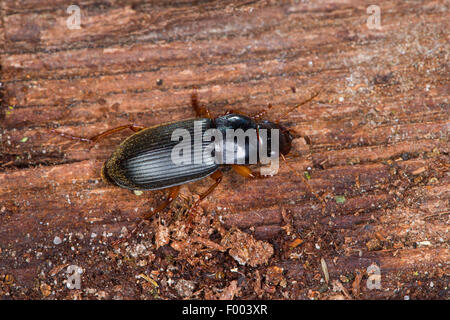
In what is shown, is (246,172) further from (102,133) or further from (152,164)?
(102,133)

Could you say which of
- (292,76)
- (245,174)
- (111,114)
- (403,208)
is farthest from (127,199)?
(403,208)

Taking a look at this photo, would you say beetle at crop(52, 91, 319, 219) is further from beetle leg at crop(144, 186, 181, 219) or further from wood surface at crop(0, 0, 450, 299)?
wood surface at crop(0, 0, 450, 299)

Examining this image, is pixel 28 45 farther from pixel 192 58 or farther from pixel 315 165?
pixel 315 165

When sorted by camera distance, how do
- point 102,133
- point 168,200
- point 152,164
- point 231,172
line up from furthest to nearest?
point 231,172
point 102,133
point 168,200
point 152,164

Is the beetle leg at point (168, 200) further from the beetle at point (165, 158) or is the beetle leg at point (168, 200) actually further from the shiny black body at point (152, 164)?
the shiny black body at point (152, 164)

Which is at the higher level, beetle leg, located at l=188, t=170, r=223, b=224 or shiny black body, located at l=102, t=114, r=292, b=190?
shiny black body, located at l=102, t=114, r=292, b=190

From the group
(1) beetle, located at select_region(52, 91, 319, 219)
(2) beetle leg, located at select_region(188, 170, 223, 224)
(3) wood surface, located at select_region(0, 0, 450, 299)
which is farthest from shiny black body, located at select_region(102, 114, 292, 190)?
(3) wood surface, located at select_region(0, 0, 450, 299)

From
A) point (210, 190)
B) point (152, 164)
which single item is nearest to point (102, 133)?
point (152, 164)
